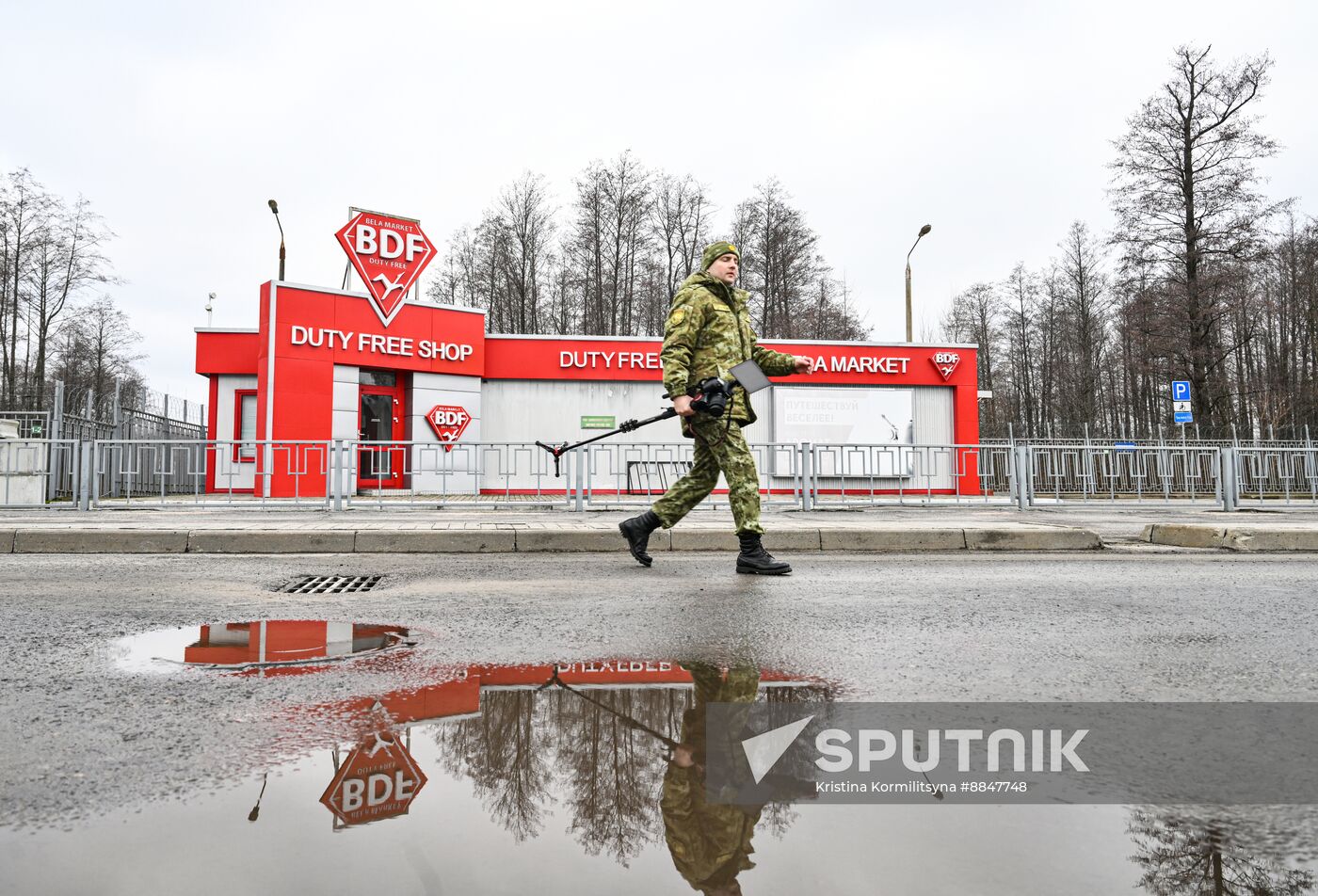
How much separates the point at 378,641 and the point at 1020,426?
47.4m

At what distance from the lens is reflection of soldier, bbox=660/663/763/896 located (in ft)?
4.85

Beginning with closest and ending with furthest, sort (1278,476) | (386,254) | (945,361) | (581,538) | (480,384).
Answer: (581,538)
(1278,476)
(386,254)
(480,384)
(945,361)

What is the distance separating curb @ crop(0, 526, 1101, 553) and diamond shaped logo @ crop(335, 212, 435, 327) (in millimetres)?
15576

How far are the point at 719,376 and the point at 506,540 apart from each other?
9.71 ft

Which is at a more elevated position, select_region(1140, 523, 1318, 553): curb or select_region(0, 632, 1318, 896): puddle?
select_region(1140, 523, 1318, 553): curb

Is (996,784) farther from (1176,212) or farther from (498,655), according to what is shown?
(1176,212)

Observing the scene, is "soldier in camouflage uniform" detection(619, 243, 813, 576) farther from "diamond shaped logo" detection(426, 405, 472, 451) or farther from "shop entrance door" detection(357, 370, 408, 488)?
"diamond shaped logo" detection(426, 405, 472, 451)

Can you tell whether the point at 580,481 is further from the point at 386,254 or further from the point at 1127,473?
the point at 386,254

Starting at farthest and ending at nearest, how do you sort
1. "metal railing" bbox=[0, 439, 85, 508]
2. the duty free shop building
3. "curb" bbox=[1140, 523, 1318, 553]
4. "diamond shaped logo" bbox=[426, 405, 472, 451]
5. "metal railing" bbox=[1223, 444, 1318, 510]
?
"diamond shaped logo" bbox=[426, 405, 472, 451] → the duty free shop building → "metal railing" bbox=[1223, 444, 1318, 510] → "metal railing" bbox=[0, 439, 85, 508] → "curb" bbox=[1140, 523, 1318, 553]

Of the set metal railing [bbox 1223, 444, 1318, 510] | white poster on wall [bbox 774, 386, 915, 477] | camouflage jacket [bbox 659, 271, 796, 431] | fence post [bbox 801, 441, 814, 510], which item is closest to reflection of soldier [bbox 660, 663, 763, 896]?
camouflage jacket [bbox 659, 271, 796, 431]

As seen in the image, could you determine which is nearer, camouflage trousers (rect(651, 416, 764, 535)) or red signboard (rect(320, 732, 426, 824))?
red signboard (rect(320, 732, 426, 824))

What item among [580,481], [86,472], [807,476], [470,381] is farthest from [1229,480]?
[86,472]

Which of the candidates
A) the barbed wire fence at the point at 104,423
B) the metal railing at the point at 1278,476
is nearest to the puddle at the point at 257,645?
the barbed wire fence at the point at 104,423

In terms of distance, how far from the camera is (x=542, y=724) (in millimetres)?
2299
